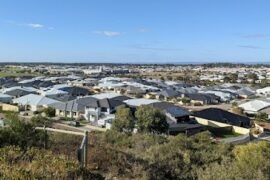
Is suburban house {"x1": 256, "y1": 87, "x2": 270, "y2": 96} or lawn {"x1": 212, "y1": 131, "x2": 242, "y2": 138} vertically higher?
suburban house {"x1": 256, "y1": 87, "x2": 270, "y2": 96}

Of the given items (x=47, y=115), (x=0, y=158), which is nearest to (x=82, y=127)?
(x=47, y=115)

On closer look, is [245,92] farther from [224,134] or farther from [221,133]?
[224,134]

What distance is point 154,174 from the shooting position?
34.0 ft

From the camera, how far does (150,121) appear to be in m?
31.3

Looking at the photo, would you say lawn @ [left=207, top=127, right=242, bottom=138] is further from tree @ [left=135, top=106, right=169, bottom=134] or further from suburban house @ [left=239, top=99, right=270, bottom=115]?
suburban house @ [left=239, top=99, right=270, bottom=115]

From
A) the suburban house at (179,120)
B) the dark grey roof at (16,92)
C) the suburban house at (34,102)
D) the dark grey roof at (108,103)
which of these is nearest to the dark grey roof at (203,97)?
the suburban house at (179,120)

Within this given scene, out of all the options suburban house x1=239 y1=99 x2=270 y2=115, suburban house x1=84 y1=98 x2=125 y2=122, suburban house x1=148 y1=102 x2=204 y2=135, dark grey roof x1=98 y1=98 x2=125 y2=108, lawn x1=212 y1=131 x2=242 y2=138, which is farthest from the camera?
suburban house x1=239 y1=99 x2=270 y2=115

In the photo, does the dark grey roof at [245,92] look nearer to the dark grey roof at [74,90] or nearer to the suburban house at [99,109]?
the dark grey roof at [74,90]

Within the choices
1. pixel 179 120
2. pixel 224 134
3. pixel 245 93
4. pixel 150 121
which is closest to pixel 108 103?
pixel 179 120

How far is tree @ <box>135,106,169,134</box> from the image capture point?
31169 mm

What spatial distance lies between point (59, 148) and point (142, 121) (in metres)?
20.2

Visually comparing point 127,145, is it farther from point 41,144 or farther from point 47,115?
point 47,115

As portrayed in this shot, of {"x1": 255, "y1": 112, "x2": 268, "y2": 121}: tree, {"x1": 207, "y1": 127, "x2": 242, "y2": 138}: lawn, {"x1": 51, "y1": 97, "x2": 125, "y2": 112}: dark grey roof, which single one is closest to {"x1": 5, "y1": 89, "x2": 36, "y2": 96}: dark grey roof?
{"x1": 51, "y1": 97, "x2": 125, "y2": 112}: dark grey roof

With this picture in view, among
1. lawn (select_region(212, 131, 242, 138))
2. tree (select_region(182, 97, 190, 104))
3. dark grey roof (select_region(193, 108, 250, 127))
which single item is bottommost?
lawn (select_region(212, 131, 242, 138))
